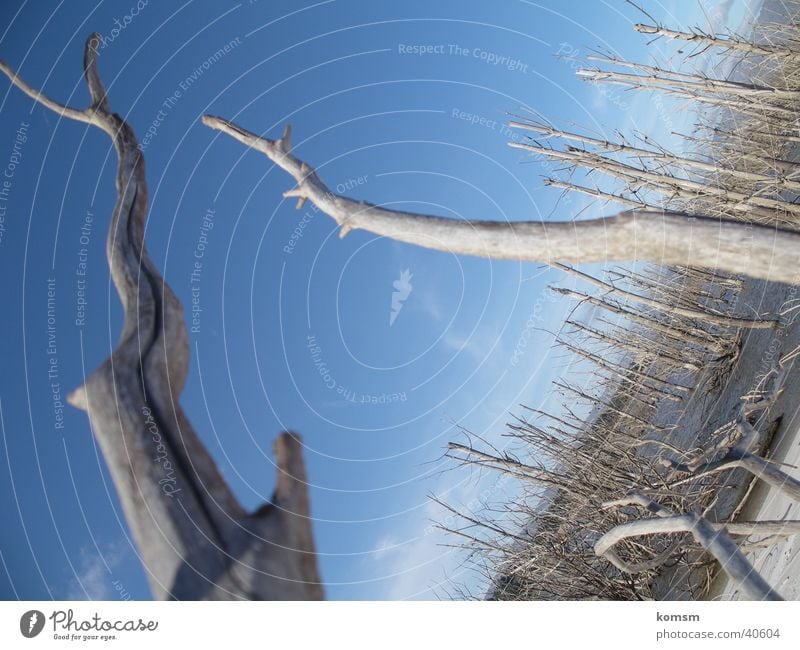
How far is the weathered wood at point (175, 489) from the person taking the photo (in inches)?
160

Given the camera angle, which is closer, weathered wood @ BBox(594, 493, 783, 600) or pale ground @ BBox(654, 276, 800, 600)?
weathered wood @ BBox(594, 493, 783, 600)

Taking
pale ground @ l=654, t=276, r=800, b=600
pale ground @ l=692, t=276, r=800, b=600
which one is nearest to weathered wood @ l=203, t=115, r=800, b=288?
pale ground @ l=692, t=276, r=800, b=600

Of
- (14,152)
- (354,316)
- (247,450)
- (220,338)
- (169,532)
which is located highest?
Result: (354,316)

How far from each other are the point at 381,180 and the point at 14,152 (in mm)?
4621

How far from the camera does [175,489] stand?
4188mm

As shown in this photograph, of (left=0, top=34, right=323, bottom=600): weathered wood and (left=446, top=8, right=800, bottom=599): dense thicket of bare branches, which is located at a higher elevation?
(left=446, top=8, right=800, bottom=599): dense thicket of bare branches

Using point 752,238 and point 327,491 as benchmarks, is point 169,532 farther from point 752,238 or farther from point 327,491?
point 327,491

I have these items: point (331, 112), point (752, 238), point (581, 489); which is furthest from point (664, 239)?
point (331, 112)

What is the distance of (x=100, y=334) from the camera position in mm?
7387

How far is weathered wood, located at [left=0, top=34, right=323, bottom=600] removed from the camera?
4.07 m

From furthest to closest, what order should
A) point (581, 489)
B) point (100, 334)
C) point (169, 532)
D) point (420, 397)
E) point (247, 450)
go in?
point (420, 397), point (581, 489), point (247, 450), point (100, 334), point (169, 532)

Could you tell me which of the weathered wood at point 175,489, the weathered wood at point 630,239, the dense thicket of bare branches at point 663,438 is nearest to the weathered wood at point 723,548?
the dense thicket of bare branches at point 663,438

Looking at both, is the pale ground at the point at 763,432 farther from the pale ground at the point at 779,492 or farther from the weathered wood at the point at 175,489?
the weathered wood at the point at 175,489

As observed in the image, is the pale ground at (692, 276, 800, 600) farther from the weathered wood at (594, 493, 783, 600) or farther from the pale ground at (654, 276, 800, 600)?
the weathered wood at (594, 493, 783, 600)
